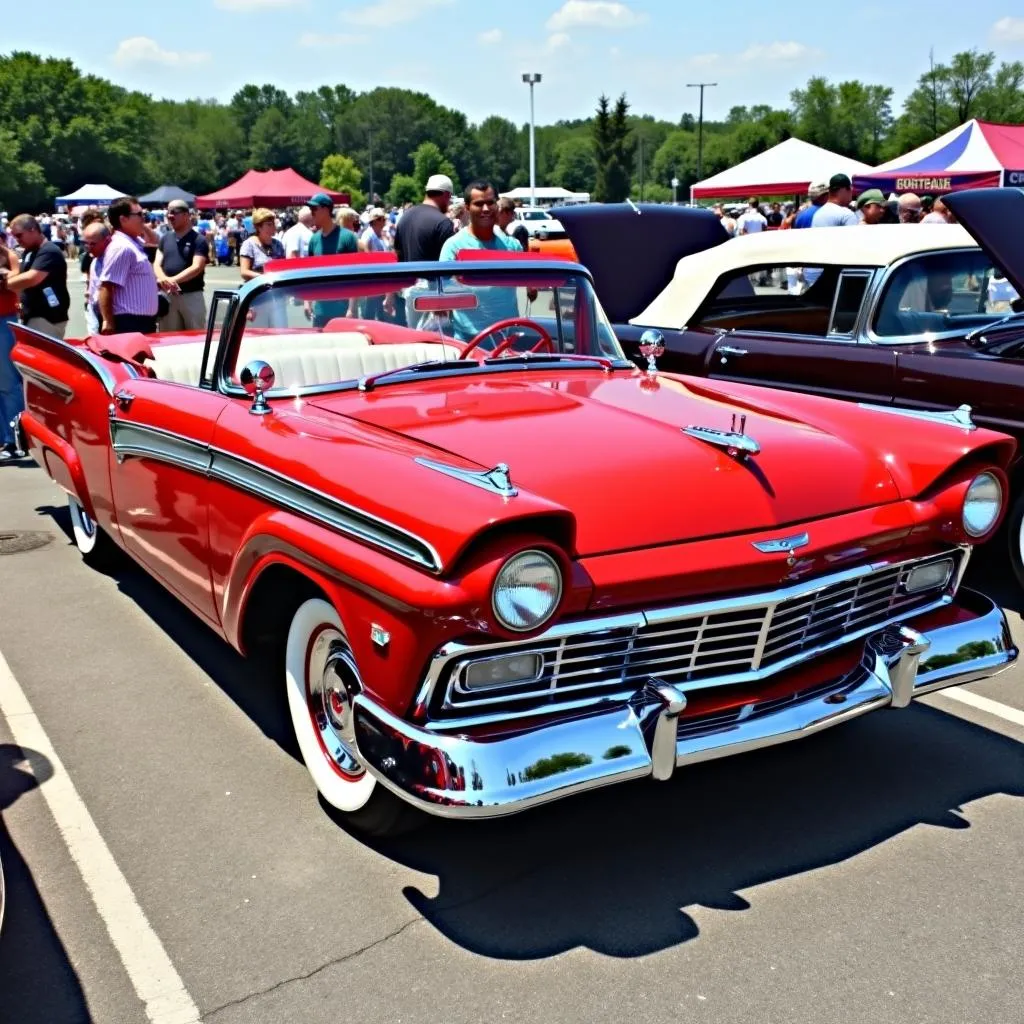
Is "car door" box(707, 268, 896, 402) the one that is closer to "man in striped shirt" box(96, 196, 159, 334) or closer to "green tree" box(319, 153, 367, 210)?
"man in striped shirt" box(96, 196, 159, 334)

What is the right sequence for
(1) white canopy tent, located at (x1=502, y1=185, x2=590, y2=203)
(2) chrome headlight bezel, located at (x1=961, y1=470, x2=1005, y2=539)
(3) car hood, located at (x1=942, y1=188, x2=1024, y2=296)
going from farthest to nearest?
(1) white canopy tent, located at (x1=502, y1=185, x2=590, y2=203) → (3) car hood, located at (x1=942, y1=188, x2=1024, y2=296) → (2) chrome headlight bezel, located at (x1=961, y1=470, x2=1005, y2=539)

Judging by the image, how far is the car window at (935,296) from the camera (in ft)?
19.0

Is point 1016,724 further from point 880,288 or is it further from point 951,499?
point 880,288

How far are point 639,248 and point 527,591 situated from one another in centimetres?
502

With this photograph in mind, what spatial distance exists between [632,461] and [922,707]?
5.65ft

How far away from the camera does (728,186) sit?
21328 millimetres

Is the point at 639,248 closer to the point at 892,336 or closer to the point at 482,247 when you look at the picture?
the point at 482,247

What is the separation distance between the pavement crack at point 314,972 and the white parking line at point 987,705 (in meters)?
2.20

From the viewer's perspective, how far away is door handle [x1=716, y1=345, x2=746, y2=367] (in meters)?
6.34

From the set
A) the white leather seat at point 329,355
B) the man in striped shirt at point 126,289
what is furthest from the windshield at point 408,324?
the man in striped shirt at point 126,289

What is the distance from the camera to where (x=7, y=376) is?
27.9ft

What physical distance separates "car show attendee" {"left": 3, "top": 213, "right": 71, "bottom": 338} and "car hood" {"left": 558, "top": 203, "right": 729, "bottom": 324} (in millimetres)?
4033

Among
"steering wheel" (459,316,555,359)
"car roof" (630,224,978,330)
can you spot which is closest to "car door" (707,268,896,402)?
"car roof" (630,224,978,330)

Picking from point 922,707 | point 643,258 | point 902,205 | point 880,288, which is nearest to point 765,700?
point 922,707
